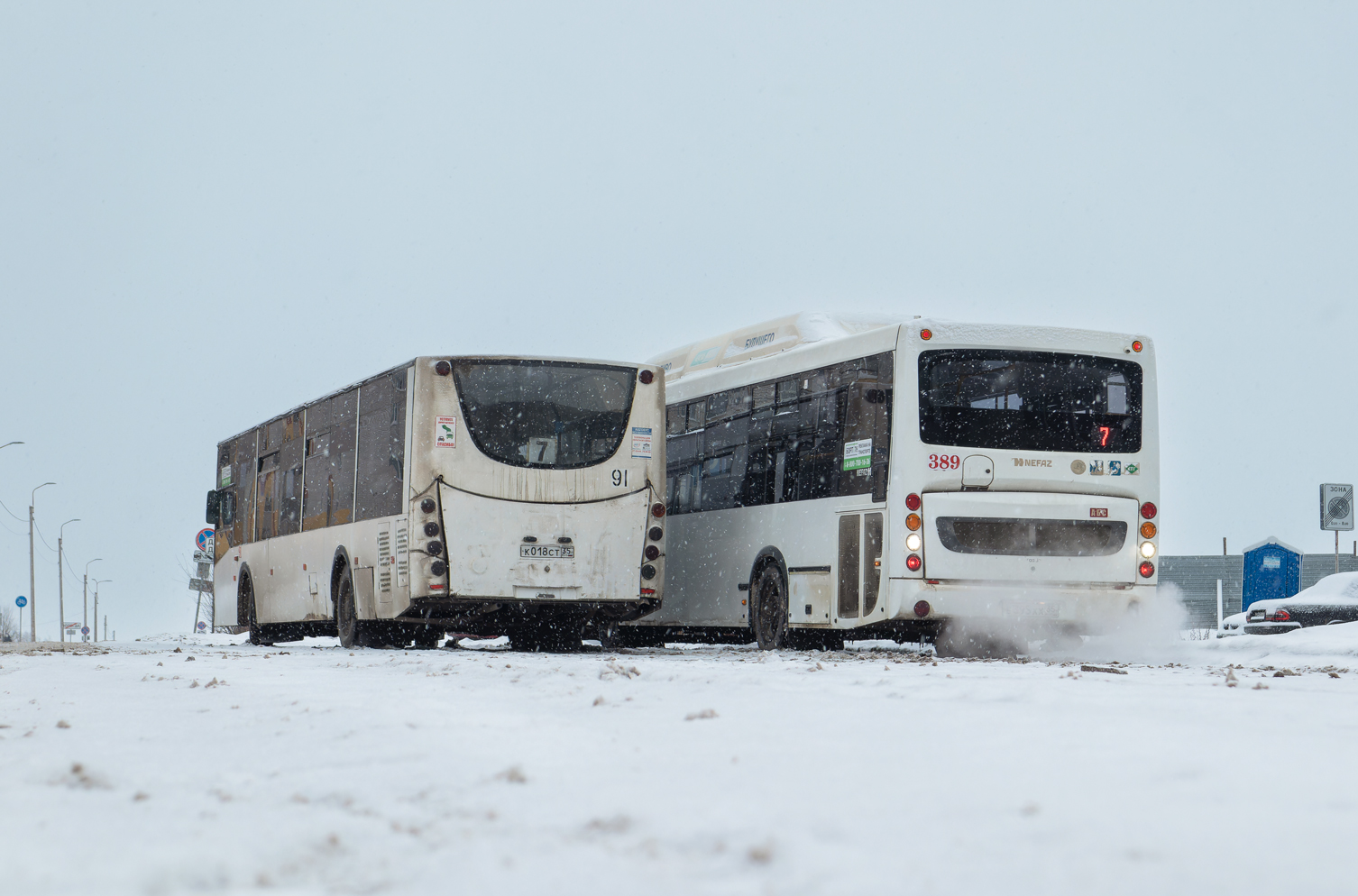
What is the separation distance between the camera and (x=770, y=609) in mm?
16953

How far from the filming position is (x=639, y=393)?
16906 mm

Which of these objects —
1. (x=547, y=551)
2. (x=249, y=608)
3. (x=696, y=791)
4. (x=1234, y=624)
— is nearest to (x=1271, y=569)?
(x=1234, y=624)

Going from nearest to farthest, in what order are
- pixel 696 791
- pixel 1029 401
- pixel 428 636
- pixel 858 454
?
pixel 696 791 → pixel 1029 401 → pixel 858 454 → pixel 428 636

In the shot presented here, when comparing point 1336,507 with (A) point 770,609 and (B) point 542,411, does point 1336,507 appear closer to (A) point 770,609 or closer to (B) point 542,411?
(A) point 770,609

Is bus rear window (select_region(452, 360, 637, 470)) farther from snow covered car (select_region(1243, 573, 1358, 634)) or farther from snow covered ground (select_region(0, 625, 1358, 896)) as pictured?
snow covered car (select_region(1243, 573, 1358, 634))

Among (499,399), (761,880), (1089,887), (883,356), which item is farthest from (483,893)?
(499,399)

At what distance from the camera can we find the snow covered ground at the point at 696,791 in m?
4.02

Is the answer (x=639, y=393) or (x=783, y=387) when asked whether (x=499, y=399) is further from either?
(x=783, y=387)

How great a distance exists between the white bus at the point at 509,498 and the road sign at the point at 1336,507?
17629 millimetres

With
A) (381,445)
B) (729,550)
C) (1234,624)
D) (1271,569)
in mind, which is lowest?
(1234,624)

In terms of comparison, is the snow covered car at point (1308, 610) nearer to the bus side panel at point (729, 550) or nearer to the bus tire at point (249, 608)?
the bus side panel at point (729, 550)

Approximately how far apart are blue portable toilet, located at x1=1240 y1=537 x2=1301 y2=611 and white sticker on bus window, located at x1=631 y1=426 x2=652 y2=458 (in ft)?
56.6

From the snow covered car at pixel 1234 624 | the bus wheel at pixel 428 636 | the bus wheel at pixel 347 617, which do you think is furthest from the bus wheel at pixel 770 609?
the snow covered car at pixel 1234 624

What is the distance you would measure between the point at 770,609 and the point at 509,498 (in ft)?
9.93
